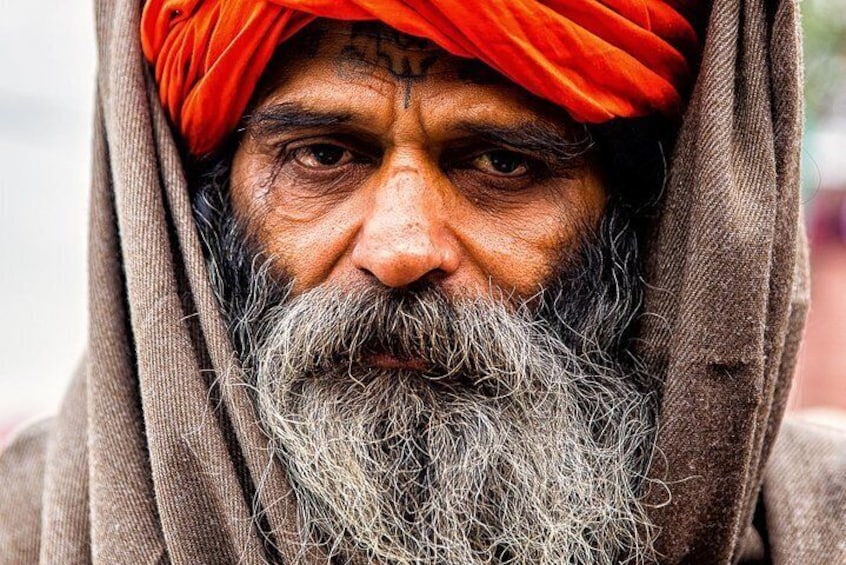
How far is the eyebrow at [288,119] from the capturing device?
213cm

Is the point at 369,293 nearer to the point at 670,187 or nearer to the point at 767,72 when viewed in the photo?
the point at 670,187

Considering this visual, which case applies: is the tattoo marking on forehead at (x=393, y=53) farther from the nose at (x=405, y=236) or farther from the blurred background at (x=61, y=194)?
the blurred background at (x=61, y=194)

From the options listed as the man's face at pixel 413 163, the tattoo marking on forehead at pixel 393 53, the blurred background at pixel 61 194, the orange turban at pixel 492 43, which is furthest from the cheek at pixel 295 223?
the blurred background at pixel 61 194

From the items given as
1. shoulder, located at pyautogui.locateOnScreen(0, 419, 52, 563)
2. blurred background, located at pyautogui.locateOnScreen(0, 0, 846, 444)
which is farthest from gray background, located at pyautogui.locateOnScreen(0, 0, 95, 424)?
shoulder, located at pyautogui.locateOnScreen(0, 419, 52, 563)

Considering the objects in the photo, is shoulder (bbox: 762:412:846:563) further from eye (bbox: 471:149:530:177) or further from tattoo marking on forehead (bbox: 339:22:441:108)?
tattoo marking on forehead (bbox: 339:22:441:108)

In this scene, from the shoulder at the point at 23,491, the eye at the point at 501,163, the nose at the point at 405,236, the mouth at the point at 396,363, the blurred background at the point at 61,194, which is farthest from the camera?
the blurred background at the point at 61,194

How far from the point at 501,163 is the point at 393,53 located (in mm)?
317

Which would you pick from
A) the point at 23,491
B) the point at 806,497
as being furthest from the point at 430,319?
the point at 23,491

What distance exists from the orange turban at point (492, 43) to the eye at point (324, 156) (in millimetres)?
167

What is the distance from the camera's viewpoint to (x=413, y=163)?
2.10 meters

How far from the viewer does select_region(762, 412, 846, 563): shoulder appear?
2.21 metres

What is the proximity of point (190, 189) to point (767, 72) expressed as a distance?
1.25 meters

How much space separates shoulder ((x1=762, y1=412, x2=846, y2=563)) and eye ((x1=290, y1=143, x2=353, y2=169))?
3.96 feet

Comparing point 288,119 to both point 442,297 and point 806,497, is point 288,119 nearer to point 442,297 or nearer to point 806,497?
point 442,297
